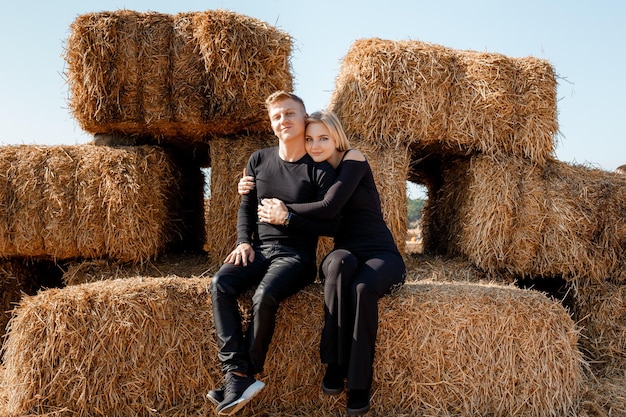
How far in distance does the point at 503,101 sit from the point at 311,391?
7.63 ft

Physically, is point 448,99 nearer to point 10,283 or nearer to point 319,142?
point 319,142

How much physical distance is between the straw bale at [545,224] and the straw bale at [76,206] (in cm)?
235

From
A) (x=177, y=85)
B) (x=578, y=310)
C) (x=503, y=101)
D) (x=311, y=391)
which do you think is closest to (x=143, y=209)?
(x=177, y=85)

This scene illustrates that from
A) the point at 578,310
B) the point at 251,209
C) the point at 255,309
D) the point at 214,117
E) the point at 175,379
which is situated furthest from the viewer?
the point at 578,310

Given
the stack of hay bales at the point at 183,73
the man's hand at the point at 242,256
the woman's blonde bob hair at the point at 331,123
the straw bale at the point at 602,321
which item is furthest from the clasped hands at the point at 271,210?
the straw bale at the point at 602,321

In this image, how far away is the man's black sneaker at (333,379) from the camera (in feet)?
7.66

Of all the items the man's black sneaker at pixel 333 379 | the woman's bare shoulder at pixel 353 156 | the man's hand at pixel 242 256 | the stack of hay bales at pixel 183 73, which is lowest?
the man's black sneaker at pixel 333 379

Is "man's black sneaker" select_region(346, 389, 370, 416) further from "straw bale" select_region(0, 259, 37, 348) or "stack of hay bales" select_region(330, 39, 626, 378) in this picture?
"straw bale" select_region(0, 259, 37, 348)

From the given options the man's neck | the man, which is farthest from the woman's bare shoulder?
the man's neck

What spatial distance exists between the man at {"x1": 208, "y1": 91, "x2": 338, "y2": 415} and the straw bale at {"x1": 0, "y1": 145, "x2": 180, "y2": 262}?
869 mm

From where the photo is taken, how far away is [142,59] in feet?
11.0

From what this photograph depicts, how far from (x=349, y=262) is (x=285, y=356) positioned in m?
0.62

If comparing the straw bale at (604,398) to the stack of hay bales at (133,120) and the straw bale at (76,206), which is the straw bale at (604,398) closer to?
the stack of hay bales at (133,120)

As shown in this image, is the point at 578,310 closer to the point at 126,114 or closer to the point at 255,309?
the point at 255,309
